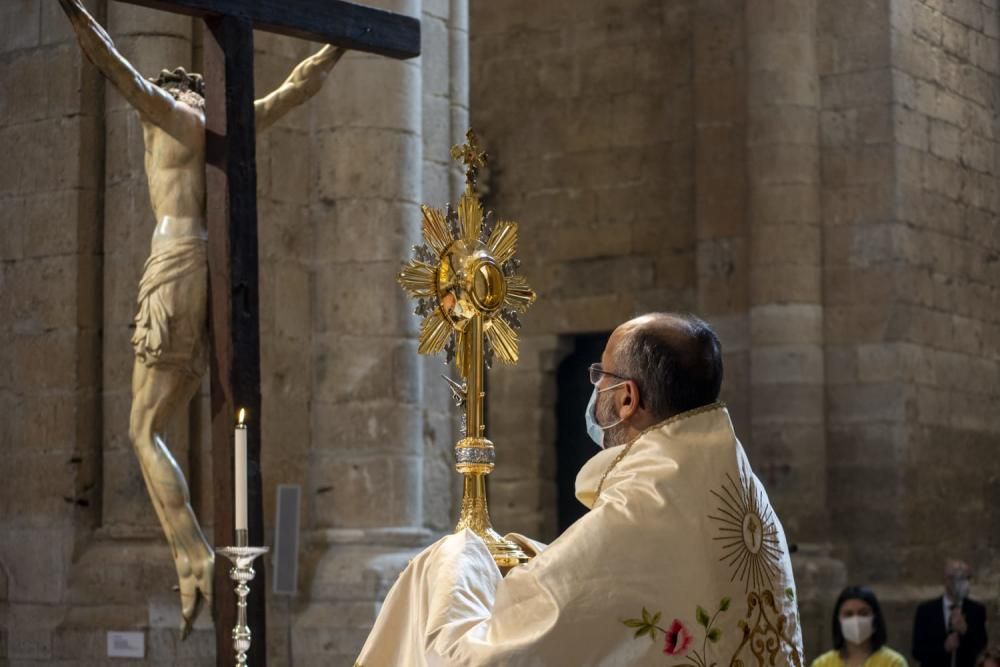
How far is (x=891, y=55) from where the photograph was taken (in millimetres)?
12117

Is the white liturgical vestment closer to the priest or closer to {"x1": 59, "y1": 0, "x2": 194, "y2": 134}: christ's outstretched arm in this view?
the priest

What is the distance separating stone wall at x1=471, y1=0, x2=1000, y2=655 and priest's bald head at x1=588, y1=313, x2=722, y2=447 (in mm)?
8701

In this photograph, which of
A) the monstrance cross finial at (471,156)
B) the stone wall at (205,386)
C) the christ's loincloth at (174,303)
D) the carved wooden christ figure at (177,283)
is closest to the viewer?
the monstrance cross finial at (471,156)

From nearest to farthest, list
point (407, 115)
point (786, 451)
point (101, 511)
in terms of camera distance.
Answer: point (101, 511) → point (407, 115) → point (786, 451)

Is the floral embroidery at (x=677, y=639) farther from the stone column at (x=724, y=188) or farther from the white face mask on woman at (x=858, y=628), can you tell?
the stone column at (x=724, y=188)

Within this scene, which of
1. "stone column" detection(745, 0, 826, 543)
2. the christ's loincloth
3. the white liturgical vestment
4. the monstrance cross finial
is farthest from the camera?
"stone column" detection(745, 0, 826, 543)

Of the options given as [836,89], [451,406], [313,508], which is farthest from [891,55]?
[313,508]

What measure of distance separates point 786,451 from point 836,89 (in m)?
2.51

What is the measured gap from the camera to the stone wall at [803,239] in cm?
1194

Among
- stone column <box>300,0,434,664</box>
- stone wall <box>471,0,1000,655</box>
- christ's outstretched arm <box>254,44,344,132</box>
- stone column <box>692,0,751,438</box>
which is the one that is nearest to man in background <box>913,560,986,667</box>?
stone wall <box>471,0,1000,655</box>

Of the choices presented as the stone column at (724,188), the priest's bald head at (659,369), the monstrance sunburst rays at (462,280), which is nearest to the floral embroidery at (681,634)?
the priest's bald head at (659,369)

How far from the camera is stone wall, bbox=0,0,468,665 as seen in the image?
7.45 meters

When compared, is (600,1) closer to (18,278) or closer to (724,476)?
(18,278)

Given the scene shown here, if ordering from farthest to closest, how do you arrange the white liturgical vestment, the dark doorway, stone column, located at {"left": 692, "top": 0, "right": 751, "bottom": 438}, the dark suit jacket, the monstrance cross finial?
the dark doorway → stone column, located at {"left": 692, "top": 0, "right": 751, "bottom": 438} → the dark suit jacket → the monstrance cross finial → the white liturgical vestment
